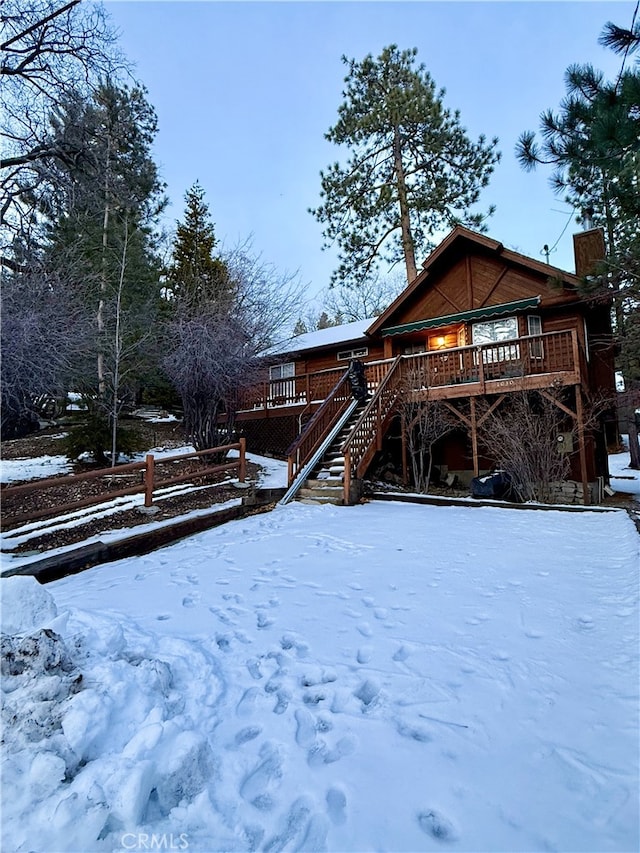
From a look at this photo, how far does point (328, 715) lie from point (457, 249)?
13.3 m

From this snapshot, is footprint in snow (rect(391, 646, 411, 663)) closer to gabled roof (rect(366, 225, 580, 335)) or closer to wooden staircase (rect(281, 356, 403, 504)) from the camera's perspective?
wooden staircase (rect(281, 356, 403, 504))

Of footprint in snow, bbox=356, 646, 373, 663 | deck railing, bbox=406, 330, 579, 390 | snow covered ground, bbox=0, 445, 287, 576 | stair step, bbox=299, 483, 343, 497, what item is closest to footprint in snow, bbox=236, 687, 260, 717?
footprint in snow, bbox=356, 646, 373, 663

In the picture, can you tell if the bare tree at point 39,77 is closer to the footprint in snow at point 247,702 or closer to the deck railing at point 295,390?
the deck railing at point 295,390

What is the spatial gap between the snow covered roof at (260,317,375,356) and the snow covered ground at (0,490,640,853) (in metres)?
11.4

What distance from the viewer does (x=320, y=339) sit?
16078 mm

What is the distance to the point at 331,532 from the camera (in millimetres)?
5969

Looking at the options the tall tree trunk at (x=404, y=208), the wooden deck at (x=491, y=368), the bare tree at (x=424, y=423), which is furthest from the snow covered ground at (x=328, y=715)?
the tall tree trunk at (x=404, y=208)

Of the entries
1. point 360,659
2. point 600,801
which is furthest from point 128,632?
point 600,801

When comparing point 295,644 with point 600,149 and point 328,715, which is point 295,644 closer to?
point 328,715

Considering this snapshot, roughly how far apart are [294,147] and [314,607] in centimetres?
2199

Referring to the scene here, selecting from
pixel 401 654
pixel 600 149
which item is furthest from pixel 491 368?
pixel 401 654

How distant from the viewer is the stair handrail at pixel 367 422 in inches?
317

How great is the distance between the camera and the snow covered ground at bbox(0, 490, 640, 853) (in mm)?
1522

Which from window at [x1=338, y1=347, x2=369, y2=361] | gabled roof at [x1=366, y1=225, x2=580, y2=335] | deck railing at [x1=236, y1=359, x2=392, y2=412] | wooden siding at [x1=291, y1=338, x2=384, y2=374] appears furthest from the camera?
window at [x1=338, y1=347, x2=369, y2=361]
